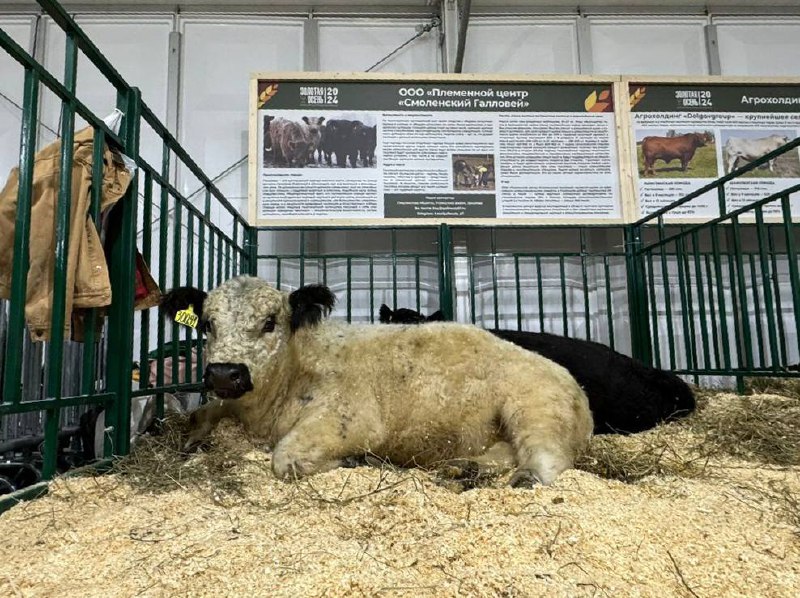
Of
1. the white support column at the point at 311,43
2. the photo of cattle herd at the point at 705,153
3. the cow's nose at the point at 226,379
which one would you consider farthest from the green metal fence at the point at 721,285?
the white support column at the point at 311,43

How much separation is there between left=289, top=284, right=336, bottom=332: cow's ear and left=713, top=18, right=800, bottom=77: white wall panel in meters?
8.54

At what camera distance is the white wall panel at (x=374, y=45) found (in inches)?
339

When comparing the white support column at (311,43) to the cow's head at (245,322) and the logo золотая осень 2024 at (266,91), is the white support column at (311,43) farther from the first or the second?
the cow's head at (245,322)

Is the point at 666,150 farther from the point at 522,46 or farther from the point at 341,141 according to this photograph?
the point at 341,141

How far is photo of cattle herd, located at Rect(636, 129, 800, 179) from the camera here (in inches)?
275

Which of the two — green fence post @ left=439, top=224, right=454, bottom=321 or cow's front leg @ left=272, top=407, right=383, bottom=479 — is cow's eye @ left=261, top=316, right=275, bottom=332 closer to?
cow's front leg @ left=272, top=407, right=383, bottom=479

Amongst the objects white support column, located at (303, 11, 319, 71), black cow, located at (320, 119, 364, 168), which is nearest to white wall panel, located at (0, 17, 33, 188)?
white support column, located at (303, 11, 319, 71)

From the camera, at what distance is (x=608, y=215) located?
22.3ft

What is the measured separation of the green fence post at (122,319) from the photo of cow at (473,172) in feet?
14.2

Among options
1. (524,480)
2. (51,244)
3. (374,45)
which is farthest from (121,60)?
(524,480)

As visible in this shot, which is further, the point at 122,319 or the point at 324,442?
the point at 122,319

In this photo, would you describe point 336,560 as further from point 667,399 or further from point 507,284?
point 507,284

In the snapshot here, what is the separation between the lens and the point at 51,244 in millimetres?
2613

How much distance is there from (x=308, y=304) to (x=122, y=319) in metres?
1.00
